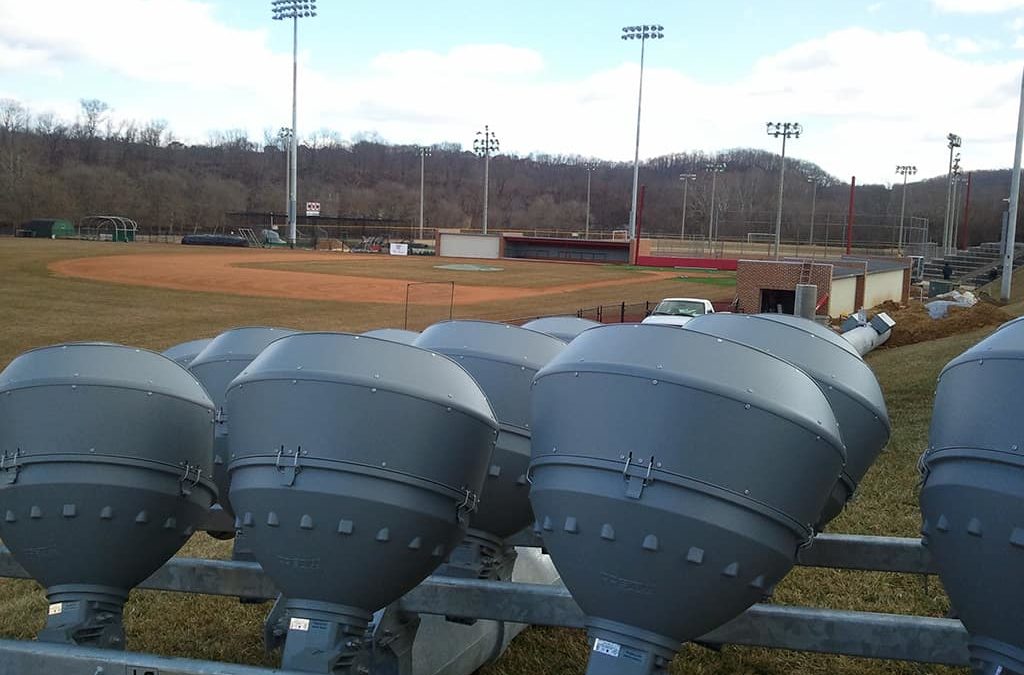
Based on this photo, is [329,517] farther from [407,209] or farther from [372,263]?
[407,209]

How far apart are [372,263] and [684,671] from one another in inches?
2508

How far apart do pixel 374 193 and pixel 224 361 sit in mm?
166516

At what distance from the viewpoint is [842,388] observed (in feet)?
17.8

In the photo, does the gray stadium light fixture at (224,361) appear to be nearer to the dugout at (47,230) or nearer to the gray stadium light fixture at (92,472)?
the gray stadium light fixture at (92,472)

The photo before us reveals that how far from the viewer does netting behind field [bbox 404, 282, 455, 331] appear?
119 feet

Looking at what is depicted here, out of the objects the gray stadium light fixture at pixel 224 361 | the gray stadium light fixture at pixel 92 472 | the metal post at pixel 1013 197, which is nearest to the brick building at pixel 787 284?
the metal post at pixel 1013 197

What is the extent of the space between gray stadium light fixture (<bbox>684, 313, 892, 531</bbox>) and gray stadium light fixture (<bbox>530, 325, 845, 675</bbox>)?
0.81 meters

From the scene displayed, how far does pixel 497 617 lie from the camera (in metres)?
5.65

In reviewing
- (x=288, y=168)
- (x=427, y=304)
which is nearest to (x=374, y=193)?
(x=288, y=168)

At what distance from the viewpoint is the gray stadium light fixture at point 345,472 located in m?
4.94

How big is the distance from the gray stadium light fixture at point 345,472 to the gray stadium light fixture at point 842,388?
5.05ft

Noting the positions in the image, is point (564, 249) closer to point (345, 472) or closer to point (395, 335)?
point (395, 335)

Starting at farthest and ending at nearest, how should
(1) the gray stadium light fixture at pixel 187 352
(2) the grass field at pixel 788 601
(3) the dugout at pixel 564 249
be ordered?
(3) the dugout at pixel 564 249 → (1) the gray stadium light fixture at pixel 187 352 → (2) the grass field at pixel 788 601

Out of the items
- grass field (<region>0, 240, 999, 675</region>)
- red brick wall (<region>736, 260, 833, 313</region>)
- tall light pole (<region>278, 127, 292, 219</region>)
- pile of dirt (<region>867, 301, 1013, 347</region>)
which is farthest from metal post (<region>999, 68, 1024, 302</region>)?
tall light pole (<region>278, 127, 292, 219</region>)
